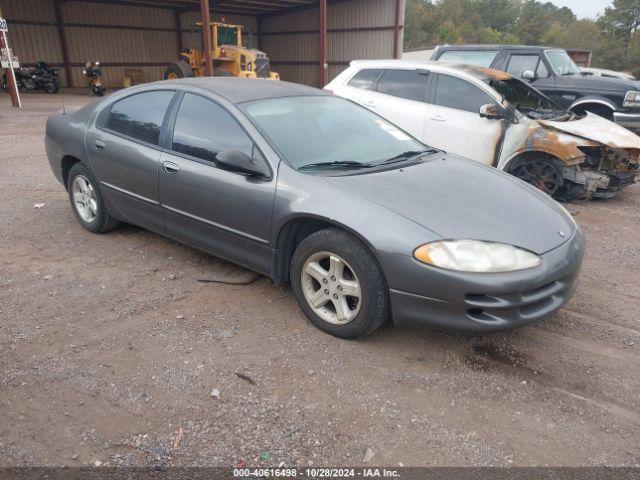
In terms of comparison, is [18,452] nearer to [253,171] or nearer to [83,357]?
[83,357]

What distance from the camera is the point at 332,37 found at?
2478cm

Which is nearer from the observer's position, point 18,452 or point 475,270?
point 18,452

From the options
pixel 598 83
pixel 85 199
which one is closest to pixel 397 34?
pixel 598 83

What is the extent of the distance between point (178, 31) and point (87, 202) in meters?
24.0

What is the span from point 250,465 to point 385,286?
1.20m

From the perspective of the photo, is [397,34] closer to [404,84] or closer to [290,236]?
[404,84]

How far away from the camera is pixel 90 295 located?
3660 mm

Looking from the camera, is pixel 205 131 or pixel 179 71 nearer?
pixel 205 131

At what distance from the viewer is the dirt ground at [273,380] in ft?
7.50

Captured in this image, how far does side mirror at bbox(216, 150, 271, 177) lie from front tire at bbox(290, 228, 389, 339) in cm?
55

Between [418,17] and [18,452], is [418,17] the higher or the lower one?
the higher one

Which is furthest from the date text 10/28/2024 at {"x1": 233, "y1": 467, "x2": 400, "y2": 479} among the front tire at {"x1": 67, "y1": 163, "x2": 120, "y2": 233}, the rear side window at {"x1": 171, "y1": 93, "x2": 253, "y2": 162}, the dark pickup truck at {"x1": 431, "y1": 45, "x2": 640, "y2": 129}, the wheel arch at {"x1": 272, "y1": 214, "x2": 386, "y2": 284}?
the dark pickup truck at {"x1": 431, "y1": 45, "x2": 640, "y2": 129}

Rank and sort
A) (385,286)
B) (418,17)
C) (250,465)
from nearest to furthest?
1. (250,465)
2. (385,286)
3. (418,17)

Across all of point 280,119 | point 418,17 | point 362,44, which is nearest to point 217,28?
point 362,44
